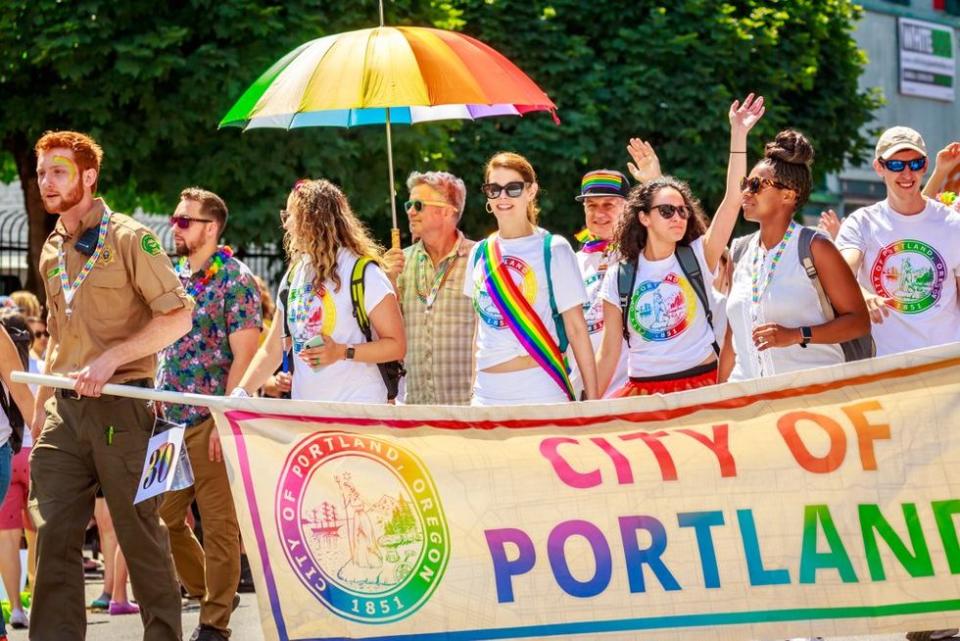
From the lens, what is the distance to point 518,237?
7574 mm

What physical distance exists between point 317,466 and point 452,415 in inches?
19.1

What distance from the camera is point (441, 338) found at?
8148 millimetres

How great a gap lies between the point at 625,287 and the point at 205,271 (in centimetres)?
221

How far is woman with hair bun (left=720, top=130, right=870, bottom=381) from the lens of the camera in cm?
696

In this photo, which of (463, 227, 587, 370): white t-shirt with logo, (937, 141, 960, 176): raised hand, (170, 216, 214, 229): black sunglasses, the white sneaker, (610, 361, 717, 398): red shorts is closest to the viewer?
(463, 227, 587, 370): white t-shirt with logo

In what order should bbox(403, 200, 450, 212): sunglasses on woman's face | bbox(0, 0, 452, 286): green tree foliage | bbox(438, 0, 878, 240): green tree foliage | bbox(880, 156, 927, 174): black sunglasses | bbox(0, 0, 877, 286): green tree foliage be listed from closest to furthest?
1. bbox(880, 156, 927, 174): black sunglasses
2. bbox(403, 200, 450, 212): sunglasses on woman's face
3. bbox(0, 0, 452, 286): green tree foliage
4. bbox(0, 0, 877, 286): green tree foliage
5. bbox(438, 0, 878, 240): green tree foliage

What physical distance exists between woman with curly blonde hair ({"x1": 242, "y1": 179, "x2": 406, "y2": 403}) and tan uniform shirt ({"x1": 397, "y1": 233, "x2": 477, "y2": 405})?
18.3 inches

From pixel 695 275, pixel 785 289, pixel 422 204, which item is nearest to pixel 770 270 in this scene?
pixel 785 289

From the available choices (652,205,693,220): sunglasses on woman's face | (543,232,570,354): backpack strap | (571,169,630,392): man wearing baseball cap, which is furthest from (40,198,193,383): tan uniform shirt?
(571,169,630,392): man wearing baseball cap

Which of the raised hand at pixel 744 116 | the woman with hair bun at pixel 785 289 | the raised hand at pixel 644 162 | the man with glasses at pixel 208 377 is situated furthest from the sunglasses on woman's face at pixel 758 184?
the man with glasses at pixel 208 377

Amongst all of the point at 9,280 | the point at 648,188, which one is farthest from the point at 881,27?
the point at 648,188

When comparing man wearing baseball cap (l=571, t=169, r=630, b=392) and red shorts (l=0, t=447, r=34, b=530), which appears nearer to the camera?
man wearing baseball cap (l=571, t=169, r=630, b=392)

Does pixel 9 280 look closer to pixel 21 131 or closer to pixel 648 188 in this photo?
pixel 21 131

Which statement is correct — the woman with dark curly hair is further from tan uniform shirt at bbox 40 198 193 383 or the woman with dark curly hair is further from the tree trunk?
the tree trunk
